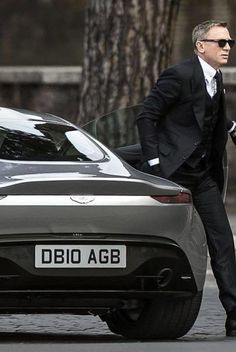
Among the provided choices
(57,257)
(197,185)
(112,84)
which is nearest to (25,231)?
(57,257)

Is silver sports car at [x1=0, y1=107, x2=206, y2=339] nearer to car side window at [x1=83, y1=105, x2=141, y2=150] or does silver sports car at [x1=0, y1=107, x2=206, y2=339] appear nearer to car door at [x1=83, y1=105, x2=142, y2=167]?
car door at [x1=83, y1=105, x2=142, y2=167]

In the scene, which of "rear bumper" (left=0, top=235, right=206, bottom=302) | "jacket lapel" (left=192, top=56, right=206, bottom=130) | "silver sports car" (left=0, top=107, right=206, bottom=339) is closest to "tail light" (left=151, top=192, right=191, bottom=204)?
"silver sports car" (left=0, top=107, right=206, bottom=339)

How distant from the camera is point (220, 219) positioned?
26.9 feet

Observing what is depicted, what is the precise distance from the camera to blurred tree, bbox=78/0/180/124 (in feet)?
45.7

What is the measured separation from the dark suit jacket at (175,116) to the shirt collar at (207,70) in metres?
0.03

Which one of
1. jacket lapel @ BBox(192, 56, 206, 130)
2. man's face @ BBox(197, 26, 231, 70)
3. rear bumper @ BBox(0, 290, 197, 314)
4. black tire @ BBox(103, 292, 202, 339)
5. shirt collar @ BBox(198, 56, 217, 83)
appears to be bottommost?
black tire @ BBox(103, 292, 202, 339)

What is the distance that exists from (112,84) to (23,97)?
3868mm

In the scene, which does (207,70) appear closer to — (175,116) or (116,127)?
(175,116)

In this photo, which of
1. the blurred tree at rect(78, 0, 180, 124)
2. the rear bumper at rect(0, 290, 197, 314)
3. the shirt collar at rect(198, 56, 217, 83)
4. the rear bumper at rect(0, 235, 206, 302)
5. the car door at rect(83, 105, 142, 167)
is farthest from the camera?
the blurred tree at rect(78, 0, 180, 124)

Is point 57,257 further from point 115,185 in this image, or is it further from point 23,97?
point 23,97

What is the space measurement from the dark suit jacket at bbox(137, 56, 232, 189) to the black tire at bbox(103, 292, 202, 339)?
74 cm

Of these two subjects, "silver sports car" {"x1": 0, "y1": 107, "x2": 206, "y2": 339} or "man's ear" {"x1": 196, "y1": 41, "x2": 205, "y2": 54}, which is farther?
"man's ear" {"x1": 196, "y1": 41, "x2": 205, "y2": 54}

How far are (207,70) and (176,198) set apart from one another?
0.98 metres

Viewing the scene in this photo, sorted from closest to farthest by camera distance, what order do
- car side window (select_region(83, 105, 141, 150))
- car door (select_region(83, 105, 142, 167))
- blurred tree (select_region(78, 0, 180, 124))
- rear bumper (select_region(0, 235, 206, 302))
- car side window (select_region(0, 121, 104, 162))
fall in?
rear bumper (select_region(0, 235, 206, 302)) → car side window (select_region(0, 121, 104, 162)) → car door (select_region(83, 105, 142, 167)) → car side window (select_region(83, 105, 141, 150)) → blurred tree (select_region(78, 0, 180, 124))
